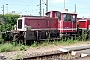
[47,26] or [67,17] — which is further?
[67,17]

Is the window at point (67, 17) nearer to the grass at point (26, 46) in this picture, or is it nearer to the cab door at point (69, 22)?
the cab door at point (69, 22)

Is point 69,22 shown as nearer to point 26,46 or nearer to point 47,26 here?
point 47,26

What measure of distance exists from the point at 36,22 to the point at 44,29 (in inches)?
39.1

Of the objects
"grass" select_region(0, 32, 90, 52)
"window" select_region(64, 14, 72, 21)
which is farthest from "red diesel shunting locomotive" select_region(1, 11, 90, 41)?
"grass" select_region(0, 32, 90, 52)

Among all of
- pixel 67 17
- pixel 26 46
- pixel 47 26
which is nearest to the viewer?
pixel 26 46

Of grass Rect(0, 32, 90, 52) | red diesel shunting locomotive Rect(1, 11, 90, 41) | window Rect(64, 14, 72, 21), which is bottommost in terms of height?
grass Rect(0, 32, 90, 52)

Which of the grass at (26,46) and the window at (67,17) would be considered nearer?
the grass at (26,46)

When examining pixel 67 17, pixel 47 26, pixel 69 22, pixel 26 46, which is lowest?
pixel 26 46

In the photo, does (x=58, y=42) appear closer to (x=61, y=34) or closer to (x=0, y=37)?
(x=61, y=34)

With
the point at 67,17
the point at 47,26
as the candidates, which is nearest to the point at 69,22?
the point at 67,17

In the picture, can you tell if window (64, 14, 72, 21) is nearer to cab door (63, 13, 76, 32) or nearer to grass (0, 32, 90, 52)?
cab door (63, 13, 76, 32)

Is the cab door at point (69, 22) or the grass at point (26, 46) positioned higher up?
the cab door at point (69, 22)

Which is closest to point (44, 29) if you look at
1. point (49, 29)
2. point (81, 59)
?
point (49, 29)

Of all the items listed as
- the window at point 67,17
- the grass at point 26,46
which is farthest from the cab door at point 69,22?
the grass at point 26,46
